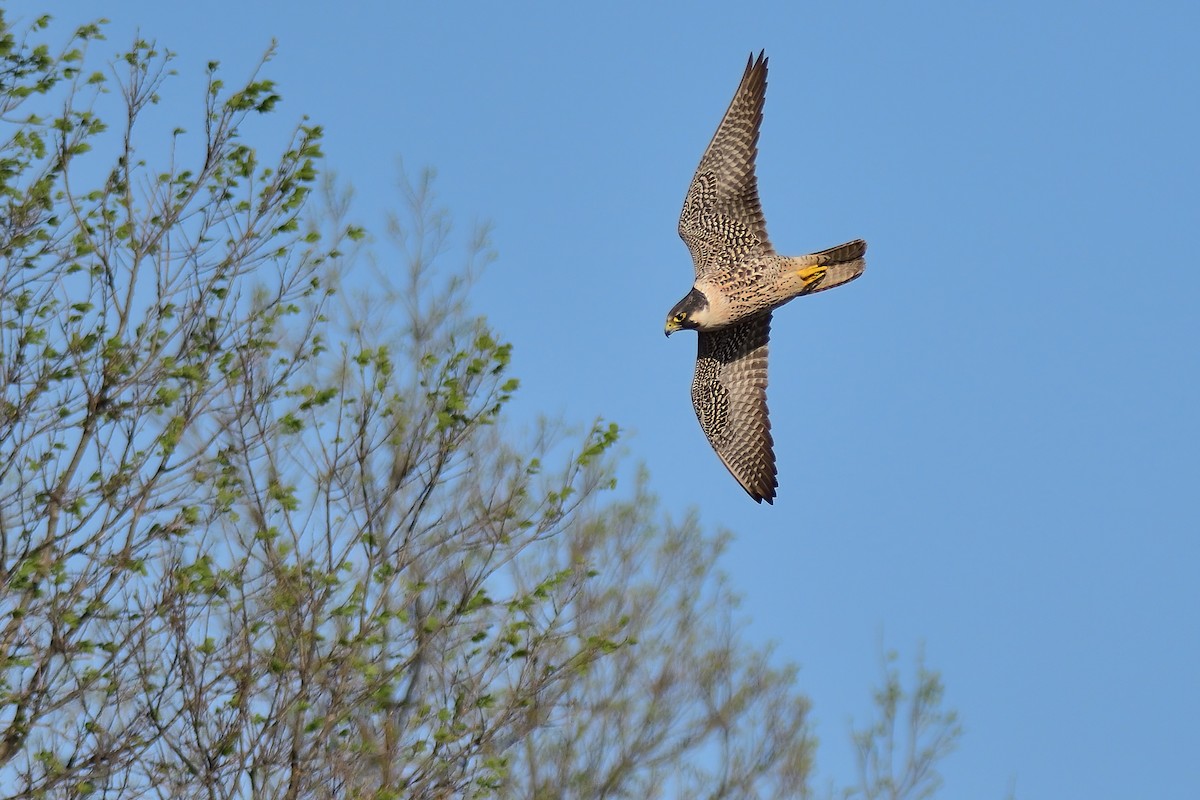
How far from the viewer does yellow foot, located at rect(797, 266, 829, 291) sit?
32.3 ft

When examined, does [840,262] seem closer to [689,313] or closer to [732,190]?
[732,190]

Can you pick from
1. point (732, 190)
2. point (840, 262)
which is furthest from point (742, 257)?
point (840, 262)

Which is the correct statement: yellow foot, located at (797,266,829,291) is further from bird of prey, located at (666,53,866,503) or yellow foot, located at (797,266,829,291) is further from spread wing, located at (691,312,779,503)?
spread wing, located at (691,312,779,503)

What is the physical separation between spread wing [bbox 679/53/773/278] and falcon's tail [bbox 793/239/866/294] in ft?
1.41

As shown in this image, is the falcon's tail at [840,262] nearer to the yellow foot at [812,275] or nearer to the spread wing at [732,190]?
the yellow foot at [812,275]

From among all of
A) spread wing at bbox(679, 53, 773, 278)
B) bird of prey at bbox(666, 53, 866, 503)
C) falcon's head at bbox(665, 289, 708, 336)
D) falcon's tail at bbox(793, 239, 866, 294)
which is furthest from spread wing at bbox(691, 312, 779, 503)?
falcon's tail at bbox(793, 239, 866, 294)

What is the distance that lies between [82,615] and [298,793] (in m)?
1.17

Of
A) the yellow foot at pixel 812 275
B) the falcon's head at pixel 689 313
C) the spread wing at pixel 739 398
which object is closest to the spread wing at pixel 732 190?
the falcon's head at pixel 689 313

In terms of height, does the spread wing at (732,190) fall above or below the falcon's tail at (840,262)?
above

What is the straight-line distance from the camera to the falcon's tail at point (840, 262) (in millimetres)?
9773

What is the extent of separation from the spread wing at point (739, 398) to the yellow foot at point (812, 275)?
0.70 meters

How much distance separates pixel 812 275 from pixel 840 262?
20 cm

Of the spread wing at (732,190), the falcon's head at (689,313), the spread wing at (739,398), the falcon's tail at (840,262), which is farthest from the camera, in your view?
the spread wing at (739,398)

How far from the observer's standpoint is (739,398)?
1077 cm
